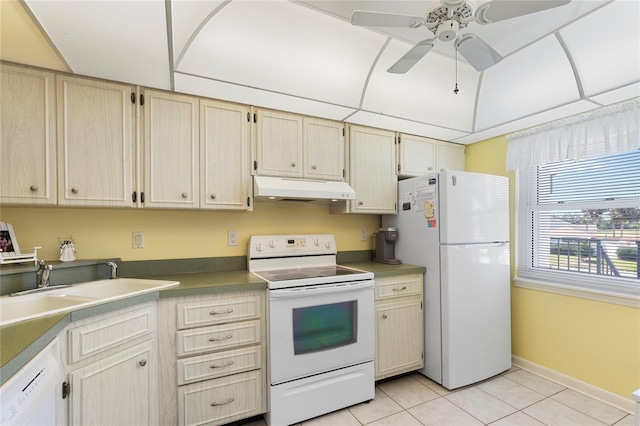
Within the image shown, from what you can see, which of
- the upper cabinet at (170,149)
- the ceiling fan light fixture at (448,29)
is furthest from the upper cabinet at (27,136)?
the ceiling fan light fixture at (448,29)

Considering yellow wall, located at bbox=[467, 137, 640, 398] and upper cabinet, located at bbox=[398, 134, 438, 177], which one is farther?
upper cabinet, located at bbox=[398, 134, 438, 177]

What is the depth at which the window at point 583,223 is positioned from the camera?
7.02 ft

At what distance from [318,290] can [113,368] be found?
1.18 m

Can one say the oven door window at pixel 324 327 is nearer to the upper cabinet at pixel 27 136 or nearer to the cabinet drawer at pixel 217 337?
the cabinet drawer at pixel 217 337

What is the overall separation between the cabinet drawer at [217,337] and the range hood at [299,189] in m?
0.89

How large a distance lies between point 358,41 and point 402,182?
1313mm

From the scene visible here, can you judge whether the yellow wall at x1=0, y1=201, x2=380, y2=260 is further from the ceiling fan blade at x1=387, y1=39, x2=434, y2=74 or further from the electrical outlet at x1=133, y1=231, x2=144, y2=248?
the ceiling fan blade at x1=387, y1=39, x2=434, y2=74

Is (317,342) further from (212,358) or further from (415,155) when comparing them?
(415,155)

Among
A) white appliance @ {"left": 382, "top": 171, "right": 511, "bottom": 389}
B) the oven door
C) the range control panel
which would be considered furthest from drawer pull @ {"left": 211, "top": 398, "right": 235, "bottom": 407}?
white appliance @ {"left": 382, "top": 171, "right": 511, "bottom": 389}

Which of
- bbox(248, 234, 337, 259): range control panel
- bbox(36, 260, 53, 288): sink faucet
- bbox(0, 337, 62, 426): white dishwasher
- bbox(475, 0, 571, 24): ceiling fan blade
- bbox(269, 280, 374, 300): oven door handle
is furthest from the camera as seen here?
bbox(248, 234, 337, 259): range control panel

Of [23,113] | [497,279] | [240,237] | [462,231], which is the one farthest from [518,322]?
[23,113]

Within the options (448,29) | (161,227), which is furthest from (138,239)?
(448,29)

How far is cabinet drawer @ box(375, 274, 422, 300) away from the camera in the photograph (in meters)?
2.35

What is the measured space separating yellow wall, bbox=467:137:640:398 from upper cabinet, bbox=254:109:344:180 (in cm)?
173
